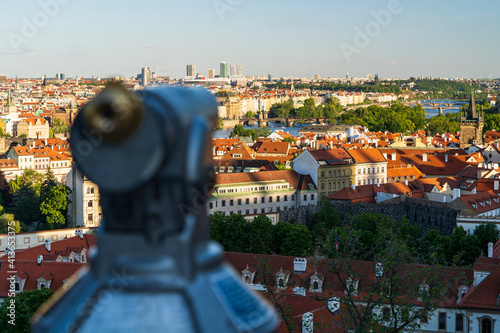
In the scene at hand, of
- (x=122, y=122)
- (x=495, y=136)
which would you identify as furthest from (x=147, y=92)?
(x=495, y=136)

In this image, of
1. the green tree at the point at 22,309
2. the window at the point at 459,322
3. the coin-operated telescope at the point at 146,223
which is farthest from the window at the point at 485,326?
the coin-operated telescope at the point at 146,223

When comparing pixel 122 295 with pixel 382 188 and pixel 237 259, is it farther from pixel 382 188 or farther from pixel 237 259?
pixel 382 188

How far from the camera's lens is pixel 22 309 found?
16500 mm

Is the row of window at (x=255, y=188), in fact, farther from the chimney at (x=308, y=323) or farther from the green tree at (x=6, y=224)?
the chimney at (x=308, y=323)

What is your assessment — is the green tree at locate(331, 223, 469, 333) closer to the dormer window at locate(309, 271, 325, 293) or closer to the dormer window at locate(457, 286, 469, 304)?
the dormer window at locate(457, 286, 469, 304)

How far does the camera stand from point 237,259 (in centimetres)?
2172

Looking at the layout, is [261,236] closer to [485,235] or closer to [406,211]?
[485,235]

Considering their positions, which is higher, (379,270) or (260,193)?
(379,270)

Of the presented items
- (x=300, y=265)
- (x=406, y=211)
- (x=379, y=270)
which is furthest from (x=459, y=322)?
(x=406, y=211)

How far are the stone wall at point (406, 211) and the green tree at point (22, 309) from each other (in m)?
16.5

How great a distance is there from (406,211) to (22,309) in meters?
21.3

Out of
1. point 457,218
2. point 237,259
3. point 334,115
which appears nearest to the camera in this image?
point 237,259

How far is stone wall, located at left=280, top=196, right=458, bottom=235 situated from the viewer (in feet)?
104

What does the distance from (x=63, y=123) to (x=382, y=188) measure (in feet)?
212
